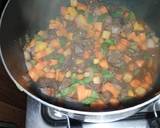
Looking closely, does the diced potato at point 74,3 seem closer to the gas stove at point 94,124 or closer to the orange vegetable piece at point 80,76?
the orange vegetable piece at point 80,76

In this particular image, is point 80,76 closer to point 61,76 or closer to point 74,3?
point 61,76

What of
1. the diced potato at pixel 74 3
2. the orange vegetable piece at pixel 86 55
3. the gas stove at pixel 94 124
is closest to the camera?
the gas stove at pixel 94 124

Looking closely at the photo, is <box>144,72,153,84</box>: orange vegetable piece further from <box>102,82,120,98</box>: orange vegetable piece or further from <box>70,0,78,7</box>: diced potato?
<box>70,0,78,7</box>: diced potato

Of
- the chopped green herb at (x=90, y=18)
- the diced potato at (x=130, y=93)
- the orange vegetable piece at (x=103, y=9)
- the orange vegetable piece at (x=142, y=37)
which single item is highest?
the orange vegetable piece at (x=103, y=9)

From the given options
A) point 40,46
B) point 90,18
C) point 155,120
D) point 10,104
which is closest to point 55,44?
point 40,46

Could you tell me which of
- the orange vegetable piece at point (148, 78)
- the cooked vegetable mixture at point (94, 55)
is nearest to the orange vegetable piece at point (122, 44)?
the cooked vegetable mixture at point (94, 55)

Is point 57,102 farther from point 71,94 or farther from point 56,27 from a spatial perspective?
point 56,27
